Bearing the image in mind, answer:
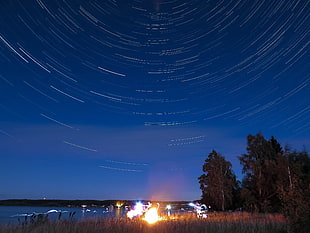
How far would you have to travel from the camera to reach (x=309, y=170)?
4094cm

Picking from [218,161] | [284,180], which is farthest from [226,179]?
[284,180]

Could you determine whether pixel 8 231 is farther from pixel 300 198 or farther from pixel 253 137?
pixel 253 137

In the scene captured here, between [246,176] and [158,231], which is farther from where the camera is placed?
[246,176]

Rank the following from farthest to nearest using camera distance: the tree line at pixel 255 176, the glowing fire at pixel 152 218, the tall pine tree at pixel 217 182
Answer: the tall pine tree at pixel 217 182, the tree line at pixel 255 176, the glowing fire at pixel 152 218

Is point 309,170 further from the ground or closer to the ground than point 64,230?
further from the ground

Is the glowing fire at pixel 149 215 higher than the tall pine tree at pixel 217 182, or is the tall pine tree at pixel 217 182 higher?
the tall pine tree at pixel 217 182

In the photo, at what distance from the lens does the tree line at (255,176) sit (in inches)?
1528

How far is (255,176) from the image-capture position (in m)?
42.6

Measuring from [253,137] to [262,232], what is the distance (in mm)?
34645

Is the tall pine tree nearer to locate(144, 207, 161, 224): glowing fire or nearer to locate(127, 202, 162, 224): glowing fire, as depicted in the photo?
locate(127, 202, 162, 224): glowing fire

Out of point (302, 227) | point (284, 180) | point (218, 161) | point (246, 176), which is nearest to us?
point (302, 227)

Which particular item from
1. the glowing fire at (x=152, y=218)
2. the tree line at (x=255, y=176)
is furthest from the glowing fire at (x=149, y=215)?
the tree line at (x=255, y=176)

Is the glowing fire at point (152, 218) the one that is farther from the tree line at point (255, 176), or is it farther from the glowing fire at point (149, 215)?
the tree line at point (255, 176)

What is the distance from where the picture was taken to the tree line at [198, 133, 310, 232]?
38.8 meters
